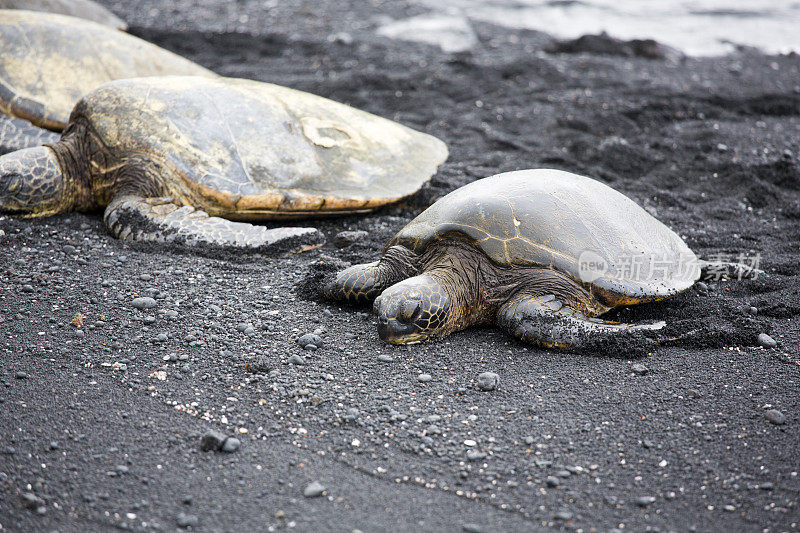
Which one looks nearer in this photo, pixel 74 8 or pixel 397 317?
pixel 397 317

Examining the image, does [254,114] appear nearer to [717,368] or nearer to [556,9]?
[717,368]

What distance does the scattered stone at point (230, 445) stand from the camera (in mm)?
2408

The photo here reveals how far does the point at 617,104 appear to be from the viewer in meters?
6.49

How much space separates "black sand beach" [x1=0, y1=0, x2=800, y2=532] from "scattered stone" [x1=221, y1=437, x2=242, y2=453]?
2cm

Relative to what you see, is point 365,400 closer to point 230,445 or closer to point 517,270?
point 230,445

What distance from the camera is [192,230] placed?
159 inches

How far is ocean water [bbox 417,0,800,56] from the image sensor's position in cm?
912

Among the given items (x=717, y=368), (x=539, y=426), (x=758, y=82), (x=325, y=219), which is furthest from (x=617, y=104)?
(x=539, y=426)

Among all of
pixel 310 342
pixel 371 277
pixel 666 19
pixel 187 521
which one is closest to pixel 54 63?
pixel 371 277

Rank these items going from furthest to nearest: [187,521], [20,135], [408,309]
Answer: [20,135] < [408,309] < [187,521]

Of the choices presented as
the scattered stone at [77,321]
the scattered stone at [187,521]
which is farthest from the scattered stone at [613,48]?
the scattered stone at [187,521]

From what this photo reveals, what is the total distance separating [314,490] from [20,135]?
451cm

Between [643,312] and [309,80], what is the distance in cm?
490

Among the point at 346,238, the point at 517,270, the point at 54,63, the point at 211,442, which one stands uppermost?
the point at 54,63
